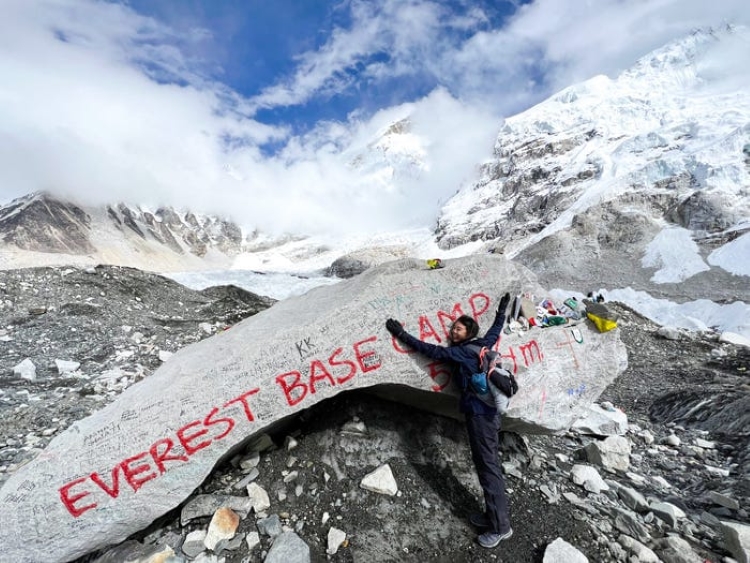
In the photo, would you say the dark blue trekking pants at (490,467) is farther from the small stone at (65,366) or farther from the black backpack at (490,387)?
the small stone at (65,366)

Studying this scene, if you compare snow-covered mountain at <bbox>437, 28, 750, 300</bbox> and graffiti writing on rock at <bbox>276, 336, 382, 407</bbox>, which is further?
snow-covered mountain at <bbox>437, 28, 750, 300</bbox>

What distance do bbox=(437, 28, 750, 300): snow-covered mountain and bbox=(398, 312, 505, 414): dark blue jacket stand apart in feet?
130

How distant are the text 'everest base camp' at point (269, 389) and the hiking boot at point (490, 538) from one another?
4.20 feet

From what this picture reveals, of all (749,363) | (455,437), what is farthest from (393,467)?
(749,363)

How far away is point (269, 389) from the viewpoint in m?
4.02

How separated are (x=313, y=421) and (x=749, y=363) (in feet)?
43.0

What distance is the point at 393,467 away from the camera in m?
4.39

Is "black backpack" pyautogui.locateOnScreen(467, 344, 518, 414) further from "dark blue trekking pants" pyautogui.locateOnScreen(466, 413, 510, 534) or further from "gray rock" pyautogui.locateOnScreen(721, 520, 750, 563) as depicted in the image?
"gray rock" pyautogui.locateOnScreen(721, 520, 750, 563)

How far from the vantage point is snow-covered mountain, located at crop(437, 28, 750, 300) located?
163ft

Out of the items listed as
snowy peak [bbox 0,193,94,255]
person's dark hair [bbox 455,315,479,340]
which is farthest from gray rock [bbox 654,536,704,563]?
snowy peak [bbox 0,193,94,255]

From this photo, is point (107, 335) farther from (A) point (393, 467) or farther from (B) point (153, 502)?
(A) point (393, 467)

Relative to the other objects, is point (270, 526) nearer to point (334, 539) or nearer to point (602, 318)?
point (334, 539)

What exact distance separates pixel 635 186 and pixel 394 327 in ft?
256

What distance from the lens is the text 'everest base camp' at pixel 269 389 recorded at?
11.7ft
